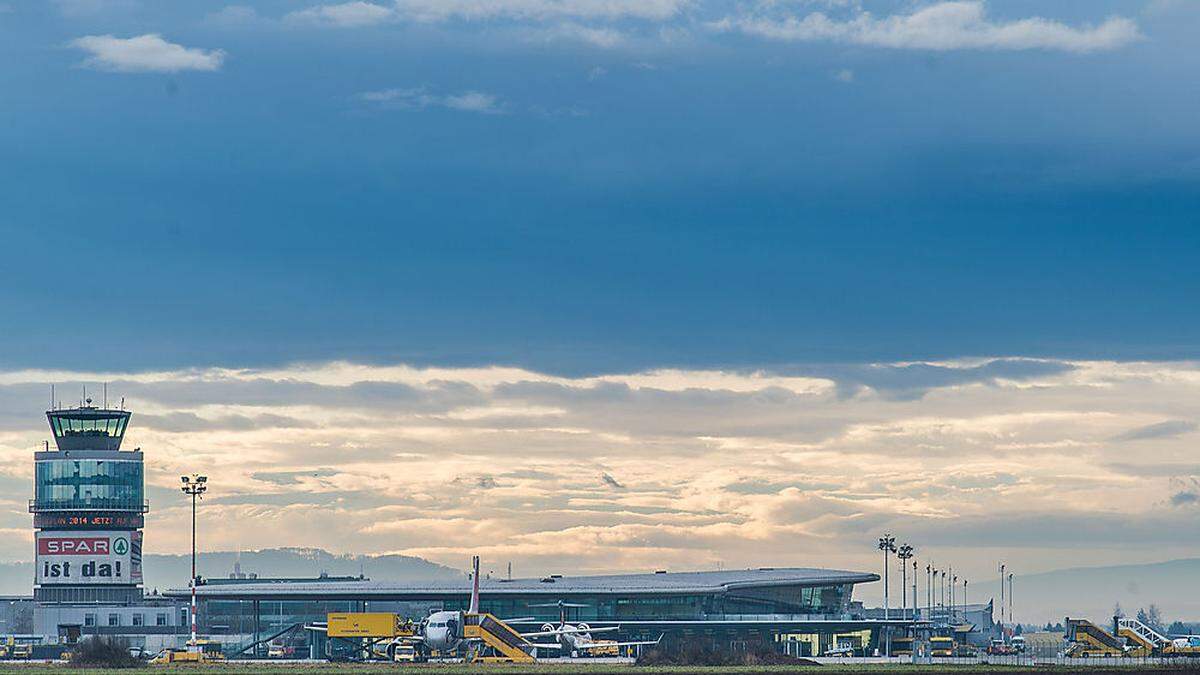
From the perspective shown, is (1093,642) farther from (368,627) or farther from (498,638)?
(368,627)

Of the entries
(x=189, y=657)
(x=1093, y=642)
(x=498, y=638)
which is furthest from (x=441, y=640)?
(x=1093, y=642)

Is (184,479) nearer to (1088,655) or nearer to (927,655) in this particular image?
(927,655)

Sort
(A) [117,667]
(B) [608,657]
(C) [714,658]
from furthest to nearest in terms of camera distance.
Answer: (B) [608,657], (C) [714,658], (A) [117,667]

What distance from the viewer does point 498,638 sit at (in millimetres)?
175375

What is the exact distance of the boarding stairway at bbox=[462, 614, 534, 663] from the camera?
569ft

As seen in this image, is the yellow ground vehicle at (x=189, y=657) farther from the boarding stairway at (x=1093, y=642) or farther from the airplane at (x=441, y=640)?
the boarding stairway at (x=1093, y=642)

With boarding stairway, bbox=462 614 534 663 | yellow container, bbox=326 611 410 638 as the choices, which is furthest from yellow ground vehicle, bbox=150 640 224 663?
boarding stairway, bbox=462 614 534 663

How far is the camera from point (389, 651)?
175m

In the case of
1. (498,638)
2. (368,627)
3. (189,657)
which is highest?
(368,627)

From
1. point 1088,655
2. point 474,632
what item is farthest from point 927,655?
point 474,632

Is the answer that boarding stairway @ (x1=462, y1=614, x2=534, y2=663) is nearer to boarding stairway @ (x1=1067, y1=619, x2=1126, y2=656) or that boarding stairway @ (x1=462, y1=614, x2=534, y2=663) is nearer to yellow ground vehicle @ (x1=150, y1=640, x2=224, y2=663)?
yellow ground vehicle @ (x1=150, y1=640, x2=224, y2=663)

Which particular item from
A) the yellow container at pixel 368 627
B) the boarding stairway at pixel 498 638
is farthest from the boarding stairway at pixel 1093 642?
the yellow container at pixel 368 627

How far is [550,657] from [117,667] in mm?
57546

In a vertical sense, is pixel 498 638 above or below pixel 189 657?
above
